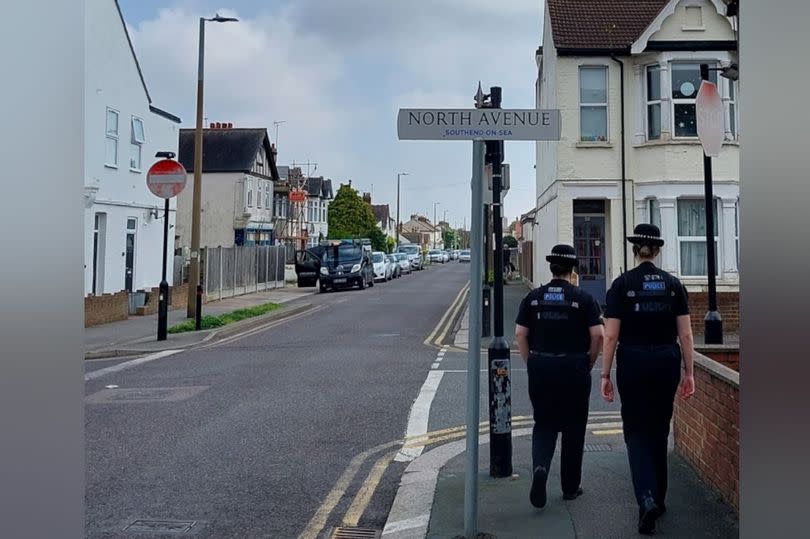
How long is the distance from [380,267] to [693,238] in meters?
26.1

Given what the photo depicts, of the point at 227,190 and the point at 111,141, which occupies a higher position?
the point at 227,190

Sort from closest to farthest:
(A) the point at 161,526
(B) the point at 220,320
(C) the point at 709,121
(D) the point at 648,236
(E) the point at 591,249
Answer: (D) the point at 648,236 < (A) the point at 161,526 < (C) the point at 709,121 < (B) the point at 220,320 < (E) the point at 591,249

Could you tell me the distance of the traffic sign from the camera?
4777 millimetres

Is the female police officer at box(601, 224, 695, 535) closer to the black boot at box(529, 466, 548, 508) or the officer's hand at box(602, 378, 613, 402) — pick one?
the officer's hand at box(602, 378, 613, 402)

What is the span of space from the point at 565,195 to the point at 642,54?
4310mm

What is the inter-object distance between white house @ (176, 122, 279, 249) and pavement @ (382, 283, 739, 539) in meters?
43.8

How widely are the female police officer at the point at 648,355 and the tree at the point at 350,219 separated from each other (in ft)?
216

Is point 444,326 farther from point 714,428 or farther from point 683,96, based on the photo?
point 714,428

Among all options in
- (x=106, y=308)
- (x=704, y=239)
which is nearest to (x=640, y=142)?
(x=704, y=239)

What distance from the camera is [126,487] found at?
247 inches

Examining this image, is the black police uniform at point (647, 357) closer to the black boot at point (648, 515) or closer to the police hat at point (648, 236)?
the black boot at point (648, 515)

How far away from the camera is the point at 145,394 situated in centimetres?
1056
